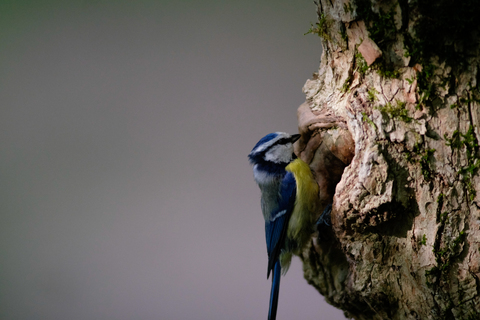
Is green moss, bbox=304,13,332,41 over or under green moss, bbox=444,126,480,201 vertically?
over

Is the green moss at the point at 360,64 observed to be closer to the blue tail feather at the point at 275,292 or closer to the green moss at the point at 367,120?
the green moss at the point at 367,120

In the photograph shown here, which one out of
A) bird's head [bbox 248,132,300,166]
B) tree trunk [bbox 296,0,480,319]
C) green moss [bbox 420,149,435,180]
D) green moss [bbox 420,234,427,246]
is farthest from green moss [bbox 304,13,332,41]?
green moss [bbox 420,234,427,246]

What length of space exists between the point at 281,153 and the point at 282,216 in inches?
8.2

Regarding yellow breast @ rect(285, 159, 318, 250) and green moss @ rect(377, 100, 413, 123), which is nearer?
green moss @ rect(377, 100, 413, 123)

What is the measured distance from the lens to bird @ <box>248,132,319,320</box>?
1130 millimetres

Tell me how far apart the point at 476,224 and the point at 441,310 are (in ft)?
0.69

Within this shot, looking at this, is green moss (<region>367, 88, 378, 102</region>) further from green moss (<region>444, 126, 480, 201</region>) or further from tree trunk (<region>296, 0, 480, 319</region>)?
green moss (<region>444, 126, 480, 201</region>)

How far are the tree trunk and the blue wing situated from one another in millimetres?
229

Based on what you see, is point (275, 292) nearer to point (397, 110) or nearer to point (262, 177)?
point (262, 177)

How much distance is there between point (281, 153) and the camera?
120 cm

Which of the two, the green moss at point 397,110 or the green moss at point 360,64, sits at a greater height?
the green moss at point 360,64

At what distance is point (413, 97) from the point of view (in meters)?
0.83

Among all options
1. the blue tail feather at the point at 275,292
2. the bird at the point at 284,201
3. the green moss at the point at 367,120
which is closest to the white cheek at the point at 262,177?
the bird at the point at 284,201

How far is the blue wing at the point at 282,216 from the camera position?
3.72 feet
